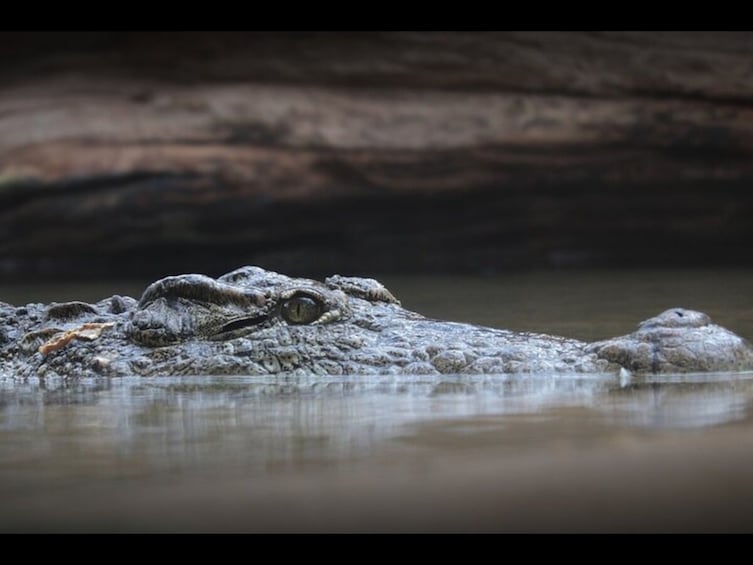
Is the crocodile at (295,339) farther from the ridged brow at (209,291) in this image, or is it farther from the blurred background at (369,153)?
the blurred background at (369,153)

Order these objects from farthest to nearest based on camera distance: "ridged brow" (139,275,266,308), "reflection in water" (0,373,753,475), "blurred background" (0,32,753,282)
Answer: "blurred background" (0,32,753,282), "ridged brow" (139,275,266,308), "reflection in water" (0,373,753,475)

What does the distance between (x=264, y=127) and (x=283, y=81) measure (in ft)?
1.20

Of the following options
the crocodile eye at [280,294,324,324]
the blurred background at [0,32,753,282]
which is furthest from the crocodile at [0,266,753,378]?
the blurred background at [0,32,753,282]

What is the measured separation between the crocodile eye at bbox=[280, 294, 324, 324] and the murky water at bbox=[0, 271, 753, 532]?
23cm

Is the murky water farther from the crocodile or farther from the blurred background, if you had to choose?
the blurred background

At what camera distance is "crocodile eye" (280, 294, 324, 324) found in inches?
142

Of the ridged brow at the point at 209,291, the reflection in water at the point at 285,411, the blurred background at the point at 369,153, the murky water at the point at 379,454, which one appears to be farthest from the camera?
the blurred background at the point at 369,153

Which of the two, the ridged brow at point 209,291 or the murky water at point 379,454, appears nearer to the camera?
the murky water at point 379,454

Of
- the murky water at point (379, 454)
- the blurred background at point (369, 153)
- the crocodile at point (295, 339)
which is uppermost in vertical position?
the blurred background at point (369, 153)

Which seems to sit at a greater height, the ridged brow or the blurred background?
the blurred background

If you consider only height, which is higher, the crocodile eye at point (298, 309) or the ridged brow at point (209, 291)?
the ridged brow at point (209, 291)

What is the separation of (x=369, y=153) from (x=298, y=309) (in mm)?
4439

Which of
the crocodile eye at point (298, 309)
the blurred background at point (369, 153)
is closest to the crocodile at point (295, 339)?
the crocodile eye at point (298, 309)

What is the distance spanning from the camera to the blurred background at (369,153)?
7.68 m
